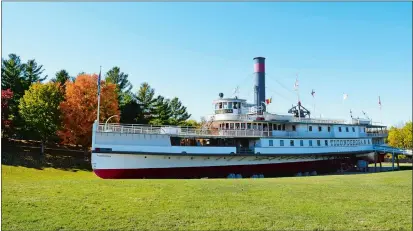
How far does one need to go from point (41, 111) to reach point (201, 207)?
30.5m

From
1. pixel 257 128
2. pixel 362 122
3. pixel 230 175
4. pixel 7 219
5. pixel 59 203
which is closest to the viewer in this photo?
pixel 7 219

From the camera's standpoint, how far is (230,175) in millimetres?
27781

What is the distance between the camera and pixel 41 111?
117ft

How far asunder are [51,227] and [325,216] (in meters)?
7.18

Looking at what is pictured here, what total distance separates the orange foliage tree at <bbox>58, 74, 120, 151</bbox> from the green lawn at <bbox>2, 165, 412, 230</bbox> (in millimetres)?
22718

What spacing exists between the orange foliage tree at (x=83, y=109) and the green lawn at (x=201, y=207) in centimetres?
2272

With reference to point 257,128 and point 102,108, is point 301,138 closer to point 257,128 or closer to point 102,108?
point 257,128

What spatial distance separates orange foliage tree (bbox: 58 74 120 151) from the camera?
3591 centimetres

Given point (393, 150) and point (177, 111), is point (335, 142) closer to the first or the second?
point (393, 150)

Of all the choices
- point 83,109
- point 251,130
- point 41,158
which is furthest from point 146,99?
point 251,130

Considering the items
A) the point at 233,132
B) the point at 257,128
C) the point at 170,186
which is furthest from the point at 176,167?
the point at 170,186

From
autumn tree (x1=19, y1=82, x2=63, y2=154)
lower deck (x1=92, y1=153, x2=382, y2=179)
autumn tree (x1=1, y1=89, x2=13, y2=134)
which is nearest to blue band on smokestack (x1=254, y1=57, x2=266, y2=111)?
lower deck (x1=92, y1=153, x2=382, y2=179)

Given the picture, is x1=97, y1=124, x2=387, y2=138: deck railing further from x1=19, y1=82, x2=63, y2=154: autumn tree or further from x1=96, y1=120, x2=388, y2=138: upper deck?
x1=19, y1=82, x2=63, y2=154: autumn tree

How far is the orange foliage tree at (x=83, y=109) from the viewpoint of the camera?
35906mm
